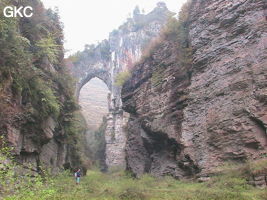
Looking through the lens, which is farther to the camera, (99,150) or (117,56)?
(117,56)

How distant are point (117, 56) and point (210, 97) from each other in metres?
32.7

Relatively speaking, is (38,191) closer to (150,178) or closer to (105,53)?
(150,178)

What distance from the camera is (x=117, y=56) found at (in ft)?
146

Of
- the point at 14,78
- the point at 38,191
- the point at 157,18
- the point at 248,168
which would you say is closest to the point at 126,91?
the point at 14,78

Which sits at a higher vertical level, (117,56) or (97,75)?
(117,56)

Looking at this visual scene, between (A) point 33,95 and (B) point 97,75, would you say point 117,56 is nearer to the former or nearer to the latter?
(B) point 97,75

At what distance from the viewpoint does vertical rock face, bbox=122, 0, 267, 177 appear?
11250 mm

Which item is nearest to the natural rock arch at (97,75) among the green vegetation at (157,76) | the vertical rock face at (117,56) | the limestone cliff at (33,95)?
the vertical rock face at (117,56)

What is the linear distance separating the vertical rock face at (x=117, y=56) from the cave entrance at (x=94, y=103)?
12.0 m

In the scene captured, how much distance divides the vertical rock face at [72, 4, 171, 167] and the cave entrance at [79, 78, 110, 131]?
1196 centimetres

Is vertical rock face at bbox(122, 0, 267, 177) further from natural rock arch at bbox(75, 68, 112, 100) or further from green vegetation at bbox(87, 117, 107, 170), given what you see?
natural rock arch at bbox(75, 68, 112, 100)

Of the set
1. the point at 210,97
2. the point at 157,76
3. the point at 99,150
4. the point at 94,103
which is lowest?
the point at 99,150

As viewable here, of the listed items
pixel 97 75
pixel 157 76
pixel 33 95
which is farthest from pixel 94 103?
pixel 33 95

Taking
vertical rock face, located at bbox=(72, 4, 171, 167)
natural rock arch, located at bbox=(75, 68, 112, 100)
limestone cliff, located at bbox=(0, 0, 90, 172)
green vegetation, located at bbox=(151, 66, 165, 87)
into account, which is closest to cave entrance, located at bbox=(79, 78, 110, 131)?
natural rock arch, located at bbox=(75, 68, 112, 100)
